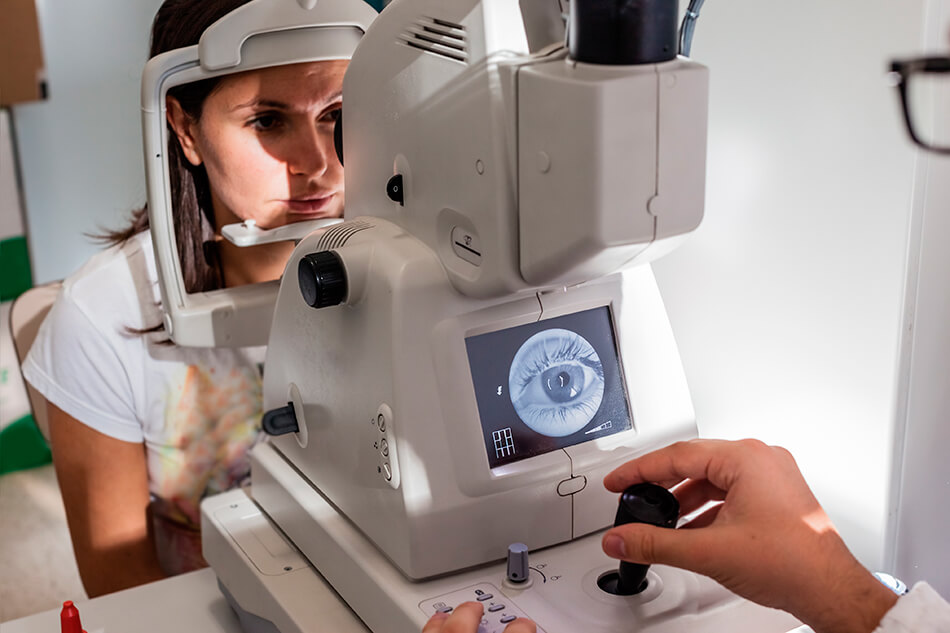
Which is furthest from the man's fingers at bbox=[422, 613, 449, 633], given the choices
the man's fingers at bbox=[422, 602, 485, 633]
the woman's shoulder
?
the woman's shoulder

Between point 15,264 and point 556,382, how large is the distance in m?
1.24

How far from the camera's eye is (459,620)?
763 millimetres

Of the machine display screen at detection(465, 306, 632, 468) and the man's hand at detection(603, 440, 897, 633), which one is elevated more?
the machine display screen at detection(465, 306, 632, 468)

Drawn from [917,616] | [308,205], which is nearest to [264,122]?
[308,205]

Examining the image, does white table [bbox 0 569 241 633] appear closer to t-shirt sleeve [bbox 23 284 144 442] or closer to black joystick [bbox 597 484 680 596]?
t-shirt sleeve [bbox 23 284 144 442]

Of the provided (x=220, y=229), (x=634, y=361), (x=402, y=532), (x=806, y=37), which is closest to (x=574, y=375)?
(x=634, y=361)

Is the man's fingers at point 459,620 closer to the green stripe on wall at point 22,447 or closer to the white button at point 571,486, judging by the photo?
the white button at point 571,486

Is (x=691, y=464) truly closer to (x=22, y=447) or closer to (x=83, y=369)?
(x=83, y=369)

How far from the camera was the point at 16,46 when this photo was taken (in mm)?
1510

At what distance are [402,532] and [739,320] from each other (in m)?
0.62

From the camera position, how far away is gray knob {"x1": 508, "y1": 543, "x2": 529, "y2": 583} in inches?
33.4

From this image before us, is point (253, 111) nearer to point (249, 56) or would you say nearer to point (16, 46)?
point (249, 56)

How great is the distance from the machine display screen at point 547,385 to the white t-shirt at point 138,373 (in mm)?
734

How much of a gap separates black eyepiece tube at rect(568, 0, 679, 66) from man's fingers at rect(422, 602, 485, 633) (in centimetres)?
48
